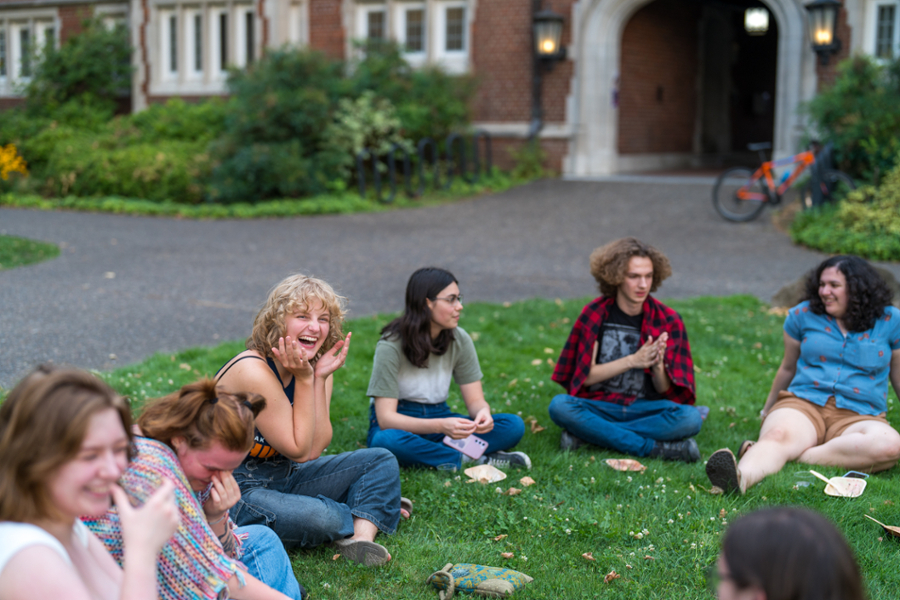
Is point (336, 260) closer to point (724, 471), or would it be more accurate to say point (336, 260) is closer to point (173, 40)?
point (724, 471)

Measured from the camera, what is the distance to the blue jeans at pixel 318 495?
3.33 meters

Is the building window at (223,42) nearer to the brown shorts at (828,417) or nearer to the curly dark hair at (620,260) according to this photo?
the curly dark hair at (620,260)

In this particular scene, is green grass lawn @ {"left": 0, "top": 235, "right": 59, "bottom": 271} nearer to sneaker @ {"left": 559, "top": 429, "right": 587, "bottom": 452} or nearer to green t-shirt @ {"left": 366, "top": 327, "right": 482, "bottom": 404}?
green t-shirt @ {"left": 366, "top": 327, "right": 482, "bottom": 404}

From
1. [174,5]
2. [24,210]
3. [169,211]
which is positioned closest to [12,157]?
[24,210]

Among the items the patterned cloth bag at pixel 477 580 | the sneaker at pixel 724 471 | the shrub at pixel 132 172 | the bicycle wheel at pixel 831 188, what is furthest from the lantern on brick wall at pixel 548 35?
the patterned cloth bag at pixel 477 580

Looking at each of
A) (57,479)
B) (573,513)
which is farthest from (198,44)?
(57,479)

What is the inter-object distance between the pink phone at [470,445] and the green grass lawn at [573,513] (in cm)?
13

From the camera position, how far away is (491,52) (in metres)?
18.0

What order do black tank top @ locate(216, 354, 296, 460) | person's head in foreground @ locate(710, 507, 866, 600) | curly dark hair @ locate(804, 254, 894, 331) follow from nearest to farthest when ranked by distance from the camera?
1. person's head in foreground @ locate(710, 507, 866, 600)
2. black tank top @ locate(216, 354, 296, 460)
3. curly dark hair @ locate(804, 254, 894, 331)

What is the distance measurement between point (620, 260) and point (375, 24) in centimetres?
1668

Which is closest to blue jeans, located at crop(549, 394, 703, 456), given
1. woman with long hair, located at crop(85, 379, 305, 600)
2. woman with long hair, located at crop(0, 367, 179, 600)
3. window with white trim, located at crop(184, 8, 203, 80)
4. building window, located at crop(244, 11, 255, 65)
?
woman with long hair, located at crop(85, 379, 305, 600)

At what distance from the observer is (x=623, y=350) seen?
187 inches

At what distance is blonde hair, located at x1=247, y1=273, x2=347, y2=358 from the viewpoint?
327cm

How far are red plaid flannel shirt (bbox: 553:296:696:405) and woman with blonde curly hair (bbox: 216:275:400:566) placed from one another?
1471 mm
